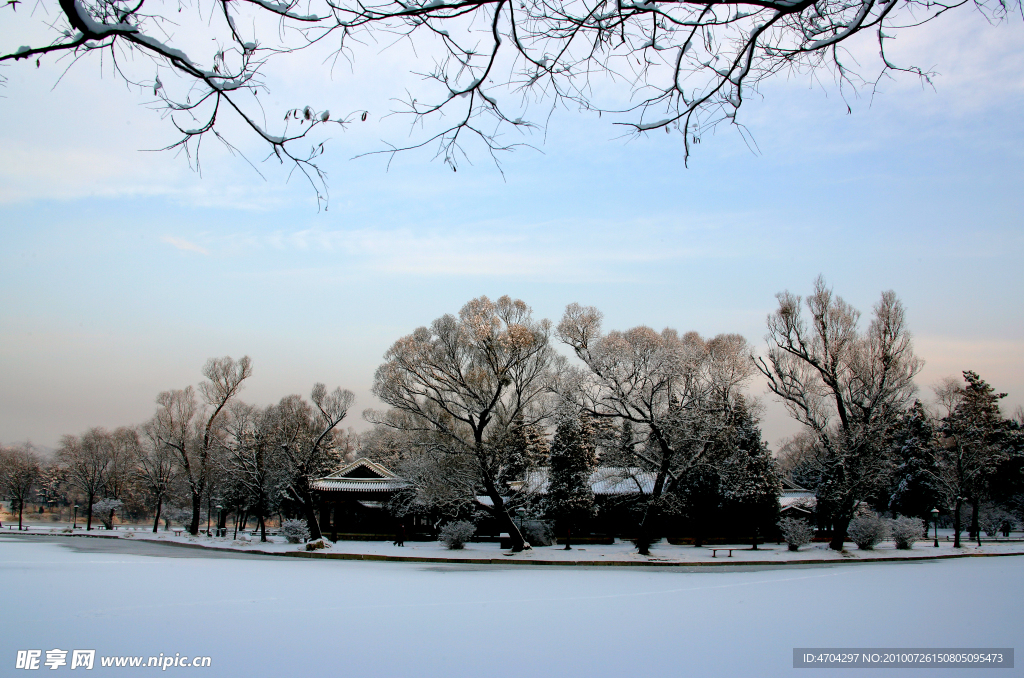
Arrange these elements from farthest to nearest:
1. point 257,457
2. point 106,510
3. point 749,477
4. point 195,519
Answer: point 106,510 < point 195,519 < point 257,457 < point 749,477

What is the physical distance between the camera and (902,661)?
5.83 metres

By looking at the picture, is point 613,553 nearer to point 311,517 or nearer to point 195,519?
point 311,517

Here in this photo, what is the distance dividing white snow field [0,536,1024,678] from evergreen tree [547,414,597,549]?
1108 centimetres

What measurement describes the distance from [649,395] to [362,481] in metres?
14.9

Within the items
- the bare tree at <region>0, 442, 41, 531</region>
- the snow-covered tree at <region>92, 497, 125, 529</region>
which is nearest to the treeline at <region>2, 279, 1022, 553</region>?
the snow-covered tree at <region>92, 497, 125, 529</region>

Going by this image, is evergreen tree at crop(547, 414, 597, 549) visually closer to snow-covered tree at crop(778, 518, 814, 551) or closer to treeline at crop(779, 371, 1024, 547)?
snow-covered tree at crop(778, 518, 814, 551)

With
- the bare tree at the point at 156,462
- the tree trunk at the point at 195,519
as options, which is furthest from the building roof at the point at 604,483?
the bare tree at the point at 156,462

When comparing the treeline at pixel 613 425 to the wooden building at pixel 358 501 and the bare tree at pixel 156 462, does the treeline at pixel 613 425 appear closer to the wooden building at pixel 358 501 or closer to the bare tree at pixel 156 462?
the wooden building at pixel 358 501

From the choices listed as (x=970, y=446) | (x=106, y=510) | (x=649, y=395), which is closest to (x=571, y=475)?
(x=649, y=395)

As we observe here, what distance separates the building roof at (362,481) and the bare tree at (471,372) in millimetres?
5822

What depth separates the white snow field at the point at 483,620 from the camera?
5582 millimetres

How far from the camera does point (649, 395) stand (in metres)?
21.0

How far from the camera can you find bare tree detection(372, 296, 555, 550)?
2144cm

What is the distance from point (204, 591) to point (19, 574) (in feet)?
17.6
